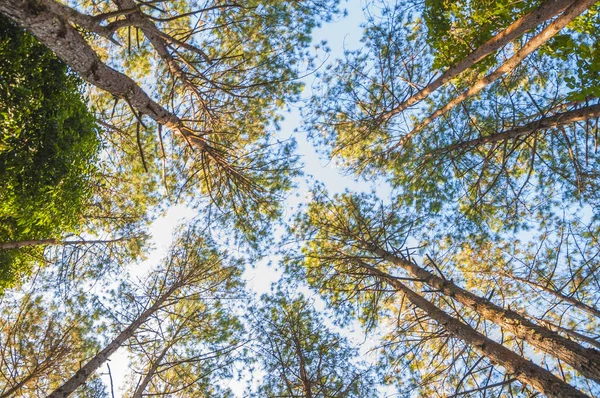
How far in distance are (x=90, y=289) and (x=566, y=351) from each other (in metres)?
9.00

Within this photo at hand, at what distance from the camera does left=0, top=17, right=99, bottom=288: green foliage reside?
3318 mm

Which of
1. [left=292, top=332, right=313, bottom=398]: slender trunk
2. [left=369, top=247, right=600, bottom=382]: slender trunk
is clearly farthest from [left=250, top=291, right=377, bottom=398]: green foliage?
[left=369, top=247, right=600, bottom=382]: slender trunk


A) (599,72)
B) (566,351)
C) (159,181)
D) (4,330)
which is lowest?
(566,351)

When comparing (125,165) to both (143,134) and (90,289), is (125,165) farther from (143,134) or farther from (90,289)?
(90,289)

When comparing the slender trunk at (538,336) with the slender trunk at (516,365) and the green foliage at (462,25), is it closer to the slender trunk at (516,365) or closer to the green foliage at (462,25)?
the slender trunk at (516,365)

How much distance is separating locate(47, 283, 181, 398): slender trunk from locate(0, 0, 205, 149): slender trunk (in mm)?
4329

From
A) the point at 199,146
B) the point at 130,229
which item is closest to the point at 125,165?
the point at 130,229

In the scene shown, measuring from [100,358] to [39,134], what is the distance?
4.03 meters

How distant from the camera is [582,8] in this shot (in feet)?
10.4

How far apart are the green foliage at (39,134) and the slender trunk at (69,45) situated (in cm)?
57

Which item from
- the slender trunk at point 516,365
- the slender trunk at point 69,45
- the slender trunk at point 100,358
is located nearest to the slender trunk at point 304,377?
the slender trunk at point 516,365

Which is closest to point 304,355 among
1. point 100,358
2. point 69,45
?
point 100,358

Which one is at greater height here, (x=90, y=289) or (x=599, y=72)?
(x=90, y=289)

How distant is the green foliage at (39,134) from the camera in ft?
10.9
